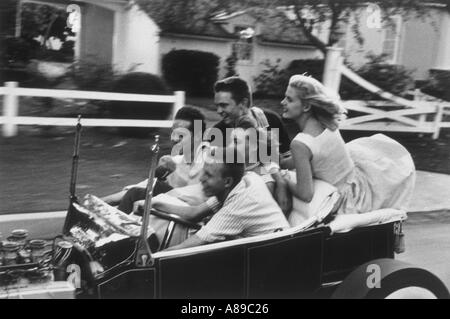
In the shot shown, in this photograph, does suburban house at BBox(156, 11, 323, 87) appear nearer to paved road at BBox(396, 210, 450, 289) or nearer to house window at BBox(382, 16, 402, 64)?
paved road at BBox(396, 210, 450, 289)

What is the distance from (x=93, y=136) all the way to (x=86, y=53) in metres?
1.21

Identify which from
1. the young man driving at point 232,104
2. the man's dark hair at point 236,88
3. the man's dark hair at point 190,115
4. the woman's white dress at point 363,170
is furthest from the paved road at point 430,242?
the man's dark hair at point 190,115

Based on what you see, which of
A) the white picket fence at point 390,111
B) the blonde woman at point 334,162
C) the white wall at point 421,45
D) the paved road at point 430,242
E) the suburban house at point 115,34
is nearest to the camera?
the blonde woman at point 334,162

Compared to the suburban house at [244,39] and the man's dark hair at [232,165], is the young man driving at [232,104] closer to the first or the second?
the man's dark hair at [232,165]

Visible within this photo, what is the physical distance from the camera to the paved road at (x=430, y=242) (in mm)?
4344

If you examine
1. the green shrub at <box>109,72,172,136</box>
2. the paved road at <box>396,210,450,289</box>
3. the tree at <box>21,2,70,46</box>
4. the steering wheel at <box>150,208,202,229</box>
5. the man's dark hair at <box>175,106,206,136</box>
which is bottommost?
the paved road at <box>396,210,450,289</box>

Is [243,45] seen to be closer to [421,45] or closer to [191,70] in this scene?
[191,70]

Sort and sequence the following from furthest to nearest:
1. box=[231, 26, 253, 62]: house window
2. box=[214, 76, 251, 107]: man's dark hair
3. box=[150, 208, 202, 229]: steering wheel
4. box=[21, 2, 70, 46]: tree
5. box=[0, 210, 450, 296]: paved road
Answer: box=[231, 26, 253, 62]: house window
box=[21, 2, 70, 46]: tree
box=[0, 210, 450, 296]: paved road
box=[214, 76, 251, 107]: man's dark hair
box=[150, 208, 202, 229]: steering wheel

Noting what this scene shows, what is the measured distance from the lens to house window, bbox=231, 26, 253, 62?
5.93 metres

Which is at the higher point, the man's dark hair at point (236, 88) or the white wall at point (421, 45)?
the white wall at point (421, 45)

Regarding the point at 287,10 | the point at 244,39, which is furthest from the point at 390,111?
the point at 287,10

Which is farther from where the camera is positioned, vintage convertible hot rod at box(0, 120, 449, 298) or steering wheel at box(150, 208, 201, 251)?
steering wheel at box(150, 208, 201, 251)

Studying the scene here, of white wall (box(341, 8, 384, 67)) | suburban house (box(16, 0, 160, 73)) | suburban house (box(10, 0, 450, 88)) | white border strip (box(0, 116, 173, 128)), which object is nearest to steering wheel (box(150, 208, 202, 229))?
suburban house (box(16, 0, 160, 73))
